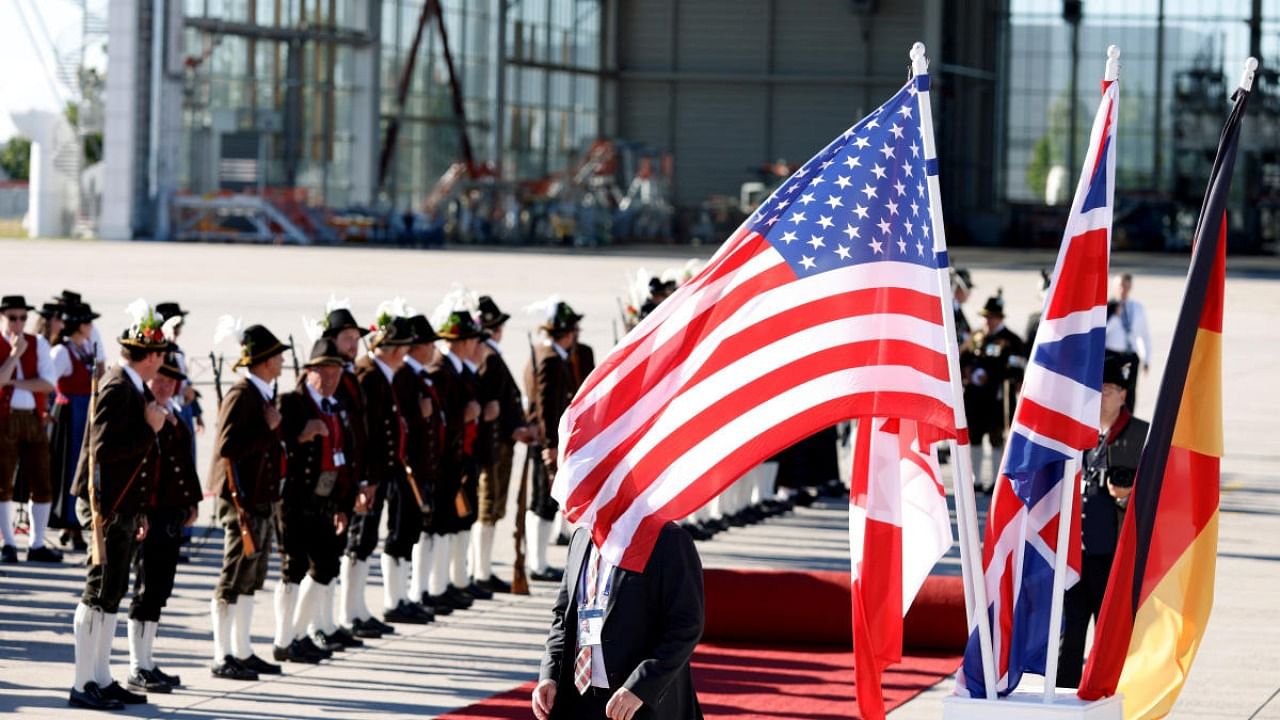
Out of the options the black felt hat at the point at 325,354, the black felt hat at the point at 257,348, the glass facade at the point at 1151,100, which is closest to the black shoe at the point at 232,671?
the black felt hat at the point at 257,348

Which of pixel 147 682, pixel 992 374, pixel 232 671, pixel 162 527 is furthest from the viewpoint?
pixel 992 374

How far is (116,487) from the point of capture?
11164 mm

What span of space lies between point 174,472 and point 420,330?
287cm

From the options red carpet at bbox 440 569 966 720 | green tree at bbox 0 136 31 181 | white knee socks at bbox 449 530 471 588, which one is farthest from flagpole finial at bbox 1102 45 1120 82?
green tree at bbox 0 136 31 181

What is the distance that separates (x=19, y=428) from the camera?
15.9 m

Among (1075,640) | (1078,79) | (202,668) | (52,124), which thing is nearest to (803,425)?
(1075,640)

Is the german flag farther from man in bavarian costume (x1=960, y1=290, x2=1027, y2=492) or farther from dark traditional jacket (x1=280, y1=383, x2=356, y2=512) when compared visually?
A: man in bavarian costume (x1=960, y1=290, x2=1027, y2=492)

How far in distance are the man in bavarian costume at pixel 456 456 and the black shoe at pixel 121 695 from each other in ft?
11.3

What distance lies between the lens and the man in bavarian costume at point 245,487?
11.8 metres

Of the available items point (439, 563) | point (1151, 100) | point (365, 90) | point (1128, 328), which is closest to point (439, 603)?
point (439, 563)

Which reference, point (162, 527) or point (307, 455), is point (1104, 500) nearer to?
point (307, 455)

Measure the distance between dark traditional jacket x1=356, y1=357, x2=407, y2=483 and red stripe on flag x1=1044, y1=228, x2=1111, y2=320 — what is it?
22.3ft

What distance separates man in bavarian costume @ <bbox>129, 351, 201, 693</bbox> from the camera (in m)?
11.4

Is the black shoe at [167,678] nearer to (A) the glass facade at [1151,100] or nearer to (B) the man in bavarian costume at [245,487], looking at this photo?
(B) the man in bavarian costume at [245,487]
